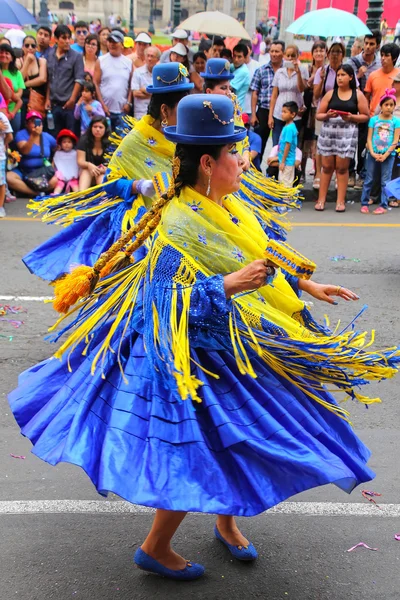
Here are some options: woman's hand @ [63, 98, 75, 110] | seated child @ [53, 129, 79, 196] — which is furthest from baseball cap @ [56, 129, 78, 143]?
woman's hand @ [63, 98, 75, 110]

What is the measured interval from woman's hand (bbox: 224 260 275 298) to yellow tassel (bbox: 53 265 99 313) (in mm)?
727

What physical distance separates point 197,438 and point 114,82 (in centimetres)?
910

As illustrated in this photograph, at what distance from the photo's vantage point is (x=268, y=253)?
2842mm

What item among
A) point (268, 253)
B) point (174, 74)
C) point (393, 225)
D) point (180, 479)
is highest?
point (174, 74)

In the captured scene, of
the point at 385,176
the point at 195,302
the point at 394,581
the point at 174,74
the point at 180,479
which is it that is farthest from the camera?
the point at 385,176

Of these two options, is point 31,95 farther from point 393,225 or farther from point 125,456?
point 125,456

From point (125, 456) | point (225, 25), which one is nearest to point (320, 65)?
point (225, 25)

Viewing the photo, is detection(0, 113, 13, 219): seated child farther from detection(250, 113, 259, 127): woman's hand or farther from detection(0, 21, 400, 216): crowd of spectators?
detection(250, 113, 259, 127): woman's hand

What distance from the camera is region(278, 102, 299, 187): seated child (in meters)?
10.1

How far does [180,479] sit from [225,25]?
1042cm

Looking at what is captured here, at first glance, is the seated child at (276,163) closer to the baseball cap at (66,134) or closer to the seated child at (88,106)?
the seated child at (88,106)

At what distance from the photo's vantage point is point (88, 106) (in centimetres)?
1056

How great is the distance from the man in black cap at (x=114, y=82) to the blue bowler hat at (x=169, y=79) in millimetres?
6355

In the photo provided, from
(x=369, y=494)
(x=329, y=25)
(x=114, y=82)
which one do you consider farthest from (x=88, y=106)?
(x=369, y=494)
